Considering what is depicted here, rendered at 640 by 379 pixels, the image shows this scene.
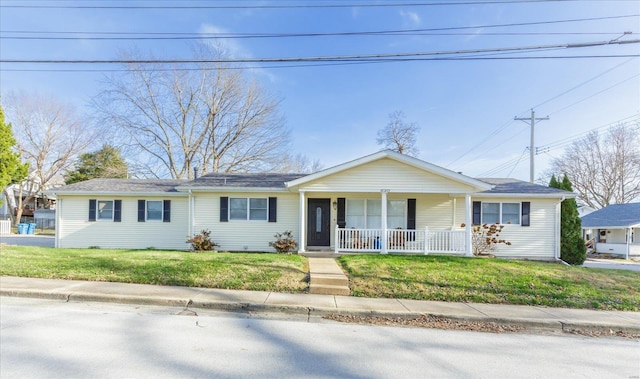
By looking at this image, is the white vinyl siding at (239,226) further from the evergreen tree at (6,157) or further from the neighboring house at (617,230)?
the neighboring house at (617,230)

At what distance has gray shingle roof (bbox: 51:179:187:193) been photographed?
13.3m

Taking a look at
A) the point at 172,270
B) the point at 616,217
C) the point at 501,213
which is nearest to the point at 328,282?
the point at 172,270

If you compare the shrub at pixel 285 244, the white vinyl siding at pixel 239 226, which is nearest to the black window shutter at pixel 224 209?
the white vinyl siding at pixel 239 226

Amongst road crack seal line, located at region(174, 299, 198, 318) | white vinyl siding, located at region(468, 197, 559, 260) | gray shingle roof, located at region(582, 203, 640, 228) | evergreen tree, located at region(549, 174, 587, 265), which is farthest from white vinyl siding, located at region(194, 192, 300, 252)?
gray shingle roof, located at region(582, 203, 640, 228)

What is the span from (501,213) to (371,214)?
5627 mm

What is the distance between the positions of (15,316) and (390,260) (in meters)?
8.52

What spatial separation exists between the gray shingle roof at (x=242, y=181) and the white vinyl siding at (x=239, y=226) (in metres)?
0.41

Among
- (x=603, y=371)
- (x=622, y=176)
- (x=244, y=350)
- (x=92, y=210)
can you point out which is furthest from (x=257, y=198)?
(x=622, y=176)

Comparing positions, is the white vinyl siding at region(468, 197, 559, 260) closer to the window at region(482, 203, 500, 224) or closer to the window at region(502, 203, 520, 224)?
the window at region(502, 203, 520, 224)

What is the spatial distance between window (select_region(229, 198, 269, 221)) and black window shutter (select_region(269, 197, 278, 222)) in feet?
0.74

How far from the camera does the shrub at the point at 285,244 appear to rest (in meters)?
12.2

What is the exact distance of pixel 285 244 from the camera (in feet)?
40.2

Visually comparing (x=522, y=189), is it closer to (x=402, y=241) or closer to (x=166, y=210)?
(x=402, y=241)

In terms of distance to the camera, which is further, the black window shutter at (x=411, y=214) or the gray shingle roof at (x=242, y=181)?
the black window shutter at (x=411, y=214)
